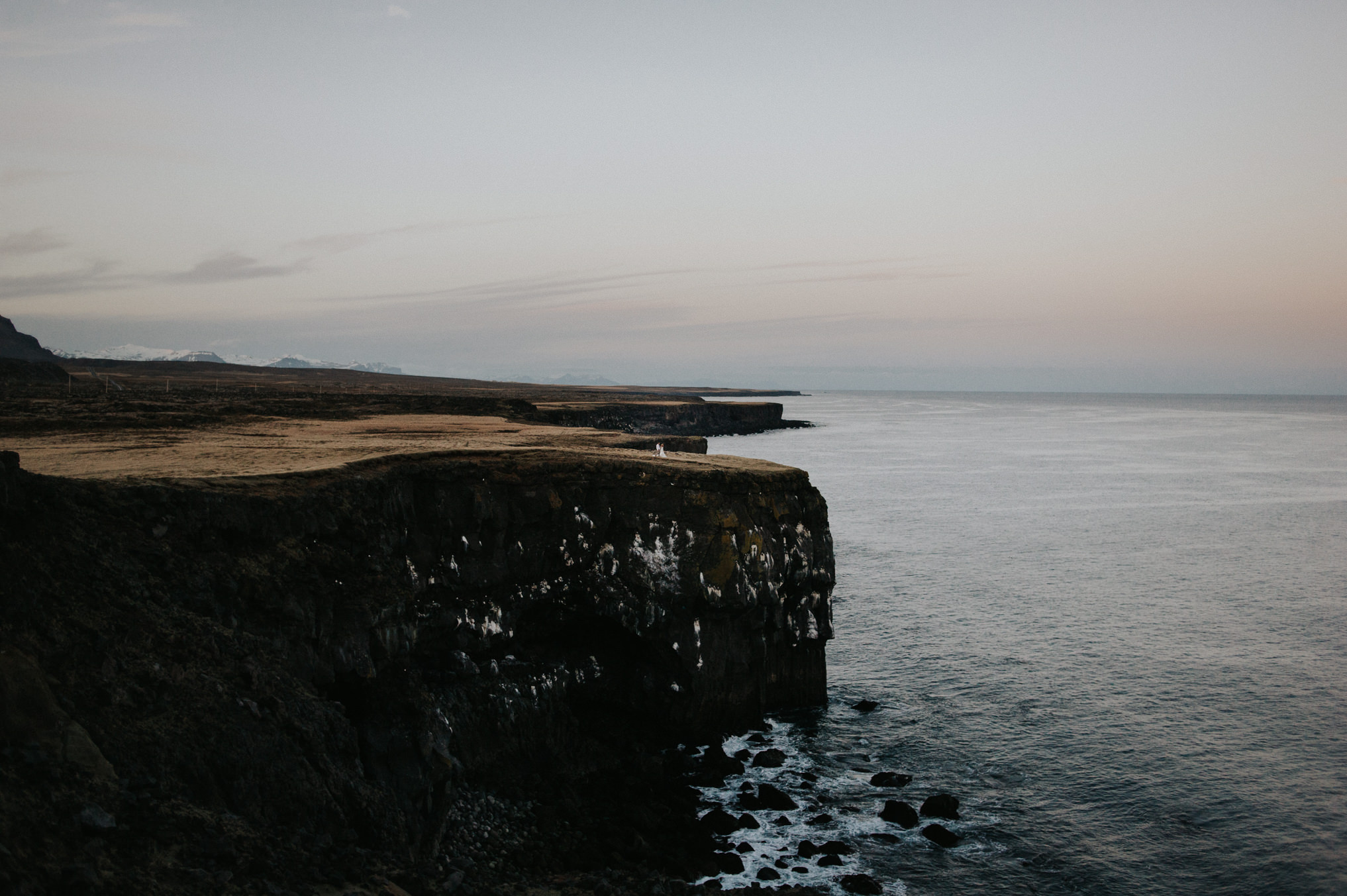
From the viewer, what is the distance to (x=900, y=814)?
23.0 m

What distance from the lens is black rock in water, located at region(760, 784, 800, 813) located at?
23.8 meters

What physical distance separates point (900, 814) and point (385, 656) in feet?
48.2

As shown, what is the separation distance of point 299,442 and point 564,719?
16.2m

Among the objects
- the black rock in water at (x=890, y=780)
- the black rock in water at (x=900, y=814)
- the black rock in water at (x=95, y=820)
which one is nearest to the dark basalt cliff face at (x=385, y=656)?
the black rock in water at (x=95, y=820)

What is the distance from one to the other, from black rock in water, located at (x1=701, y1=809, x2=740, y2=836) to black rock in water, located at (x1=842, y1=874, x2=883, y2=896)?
3.49m

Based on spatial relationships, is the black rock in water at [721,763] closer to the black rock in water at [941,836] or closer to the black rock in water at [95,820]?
the black rock in water at [941,836]

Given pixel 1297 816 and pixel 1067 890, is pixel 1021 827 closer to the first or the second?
pixel 1067 890

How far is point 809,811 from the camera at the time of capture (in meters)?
23.5

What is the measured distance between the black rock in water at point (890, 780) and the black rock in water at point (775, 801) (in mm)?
2824

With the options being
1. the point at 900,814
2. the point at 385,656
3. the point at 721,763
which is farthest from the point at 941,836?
the point at 385,656

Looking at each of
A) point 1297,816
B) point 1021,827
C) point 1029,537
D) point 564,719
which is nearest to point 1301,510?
point 1029,537

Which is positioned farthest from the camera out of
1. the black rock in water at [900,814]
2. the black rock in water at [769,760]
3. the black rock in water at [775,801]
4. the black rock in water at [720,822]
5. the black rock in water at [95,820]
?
the black rock in water at [769,760]

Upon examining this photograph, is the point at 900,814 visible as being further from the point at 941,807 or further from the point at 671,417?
the point at 671,417

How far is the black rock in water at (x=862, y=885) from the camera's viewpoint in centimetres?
1972
